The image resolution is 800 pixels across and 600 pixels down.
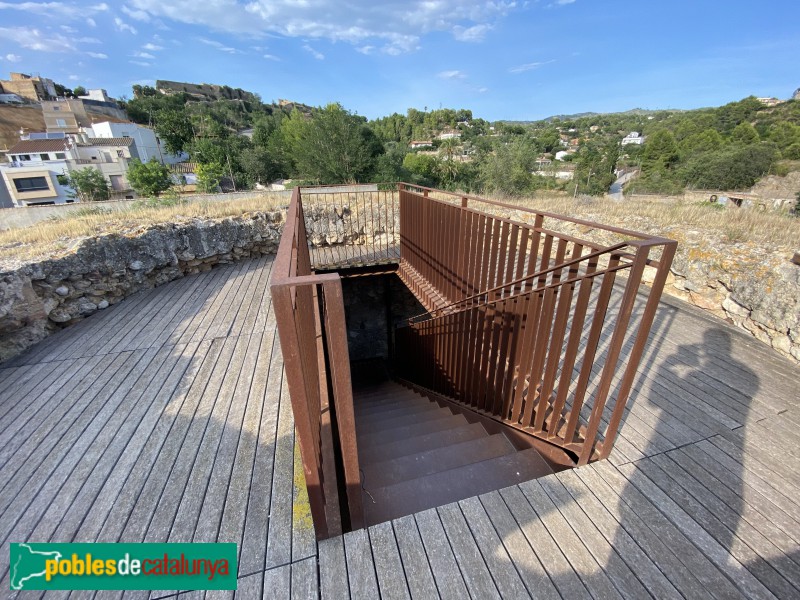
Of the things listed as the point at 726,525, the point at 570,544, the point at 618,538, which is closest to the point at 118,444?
the point at 570,544

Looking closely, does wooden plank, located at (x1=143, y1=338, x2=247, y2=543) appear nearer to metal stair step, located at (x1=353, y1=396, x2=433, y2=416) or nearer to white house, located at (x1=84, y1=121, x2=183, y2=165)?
metal stair step, located at (x1=353, y1=396, x2=433, y2=416)

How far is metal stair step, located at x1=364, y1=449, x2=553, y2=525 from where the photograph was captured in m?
1.96

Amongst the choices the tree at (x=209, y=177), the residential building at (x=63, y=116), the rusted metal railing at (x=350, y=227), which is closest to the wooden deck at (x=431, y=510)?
the rusted metal railing at (x=350, y=227)

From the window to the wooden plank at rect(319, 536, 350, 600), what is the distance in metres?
43.4

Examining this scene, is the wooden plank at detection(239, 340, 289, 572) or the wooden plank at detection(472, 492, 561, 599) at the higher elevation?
the wooden plank at detection(472, 492, 561, 599)

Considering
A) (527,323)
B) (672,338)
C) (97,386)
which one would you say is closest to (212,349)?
(97,386)

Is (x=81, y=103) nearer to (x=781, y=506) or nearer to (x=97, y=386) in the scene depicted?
(x=97, y=386)

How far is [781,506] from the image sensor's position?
1810mm

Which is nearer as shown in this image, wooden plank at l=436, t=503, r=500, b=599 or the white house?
wooden plank at l=436, t=503, r=500, b=599

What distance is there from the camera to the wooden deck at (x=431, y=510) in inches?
59.5

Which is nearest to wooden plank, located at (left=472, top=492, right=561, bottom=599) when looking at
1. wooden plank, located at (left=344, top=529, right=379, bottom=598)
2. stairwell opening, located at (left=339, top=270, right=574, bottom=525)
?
stairwell opening, located at (left=339, top=270, right=574, bottom=525)

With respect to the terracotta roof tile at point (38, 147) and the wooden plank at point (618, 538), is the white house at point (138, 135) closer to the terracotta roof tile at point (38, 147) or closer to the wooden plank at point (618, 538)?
the terracotta roof tile at point (38, 147)

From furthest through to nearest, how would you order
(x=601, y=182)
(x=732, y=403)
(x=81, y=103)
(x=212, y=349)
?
(x=81, y=103) < (x=601, y=182) < (x=212, y=349) < (x=732, y=403)

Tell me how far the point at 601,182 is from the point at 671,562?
4787cm
